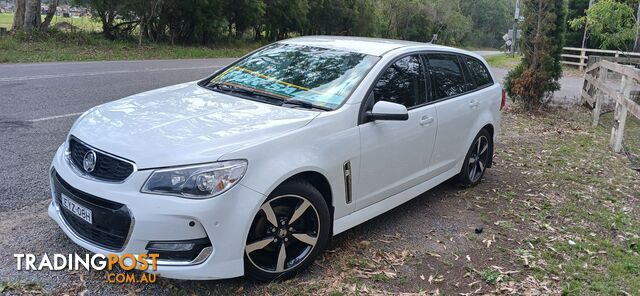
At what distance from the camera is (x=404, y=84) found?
4.72 m

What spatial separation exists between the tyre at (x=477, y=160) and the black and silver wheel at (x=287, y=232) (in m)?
2.60

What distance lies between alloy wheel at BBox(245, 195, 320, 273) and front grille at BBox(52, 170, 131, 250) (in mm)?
764

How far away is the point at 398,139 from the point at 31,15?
19.7 meters

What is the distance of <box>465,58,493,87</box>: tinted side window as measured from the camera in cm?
598

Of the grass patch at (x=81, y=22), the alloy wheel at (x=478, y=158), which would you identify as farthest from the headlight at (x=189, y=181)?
the grass patch at (x=81, y=22)

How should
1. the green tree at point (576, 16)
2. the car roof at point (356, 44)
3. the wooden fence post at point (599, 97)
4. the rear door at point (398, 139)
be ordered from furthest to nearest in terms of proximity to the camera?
1. the green tree at point (576, 16)
2. the wooden fence post at point (599, 97)
3. the car roof at point (356, 44)
4. the rear door at point (398, 139)

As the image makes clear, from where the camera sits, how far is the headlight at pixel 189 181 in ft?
10.2

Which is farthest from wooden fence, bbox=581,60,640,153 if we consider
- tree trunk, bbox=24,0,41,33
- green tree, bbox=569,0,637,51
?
tree trunk, bbox=24,0,41,33

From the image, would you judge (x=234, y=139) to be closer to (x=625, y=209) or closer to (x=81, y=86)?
(x=625, y=209)

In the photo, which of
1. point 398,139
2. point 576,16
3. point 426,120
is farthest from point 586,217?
point 576,16

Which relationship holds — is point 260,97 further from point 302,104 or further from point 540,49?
point 540,49

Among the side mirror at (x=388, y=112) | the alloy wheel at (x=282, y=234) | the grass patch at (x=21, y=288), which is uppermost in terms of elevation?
the side mirror at (x=388, y=112)

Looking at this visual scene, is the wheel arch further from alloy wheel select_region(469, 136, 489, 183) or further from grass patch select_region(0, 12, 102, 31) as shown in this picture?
grass patch select_region(0, 12, 102, 31)

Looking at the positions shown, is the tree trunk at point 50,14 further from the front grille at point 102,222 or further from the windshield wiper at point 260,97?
the front grille at point 102,222
